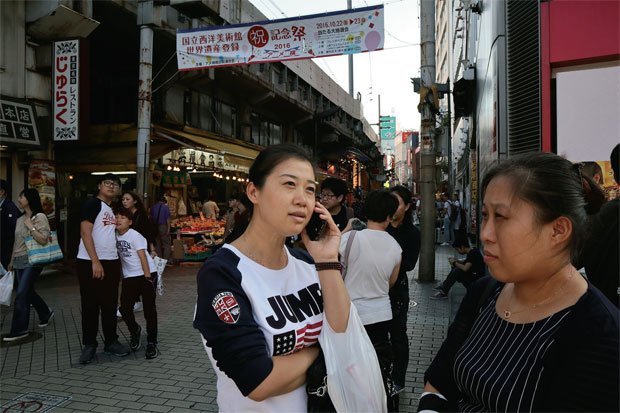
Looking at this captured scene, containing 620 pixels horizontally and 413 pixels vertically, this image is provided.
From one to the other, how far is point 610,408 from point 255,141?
19469 mm

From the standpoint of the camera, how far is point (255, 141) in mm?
20031

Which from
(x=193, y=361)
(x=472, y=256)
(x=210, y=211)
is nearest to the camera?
(x=193, y=361)

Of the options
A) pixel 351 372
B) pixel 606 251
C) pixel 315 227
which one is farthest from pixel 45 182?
pixel 606 251

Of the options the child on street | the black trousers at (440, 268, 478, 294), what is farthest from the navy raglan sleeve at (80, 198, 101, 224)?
the black trousers at (440, 268, 478, 294)

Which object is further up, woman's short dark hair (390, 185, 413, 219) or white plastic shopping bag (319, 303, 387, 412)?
woman's short dark hair (390, 185, 413, 219)

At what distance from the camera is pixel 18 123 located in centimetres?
938

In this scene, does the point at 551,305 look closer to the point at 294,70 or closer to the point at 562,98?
the point at 562,98

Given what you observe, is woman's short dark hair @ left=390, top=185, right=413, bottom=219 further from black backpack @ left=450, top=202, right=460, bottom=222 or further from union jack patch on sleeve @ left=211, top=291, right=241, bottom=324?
black backpack @ left=450, top=202, right=460, bottom=222

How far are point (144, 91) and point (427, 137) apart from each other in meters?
6.49

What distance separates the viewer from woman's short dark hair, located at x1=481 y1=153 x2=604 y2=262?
1.43 metres

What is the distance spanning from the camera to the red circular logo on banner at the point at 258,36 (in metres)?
9.06

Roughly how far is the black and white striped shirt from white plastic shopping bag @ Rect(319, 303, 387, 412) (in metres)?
0.31

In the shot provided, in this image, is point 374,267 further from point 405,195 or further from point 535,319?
point 535,319

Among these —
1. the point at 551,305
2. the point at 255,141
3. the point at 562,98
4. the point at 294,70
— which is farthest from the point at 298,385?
the point at 294,70
